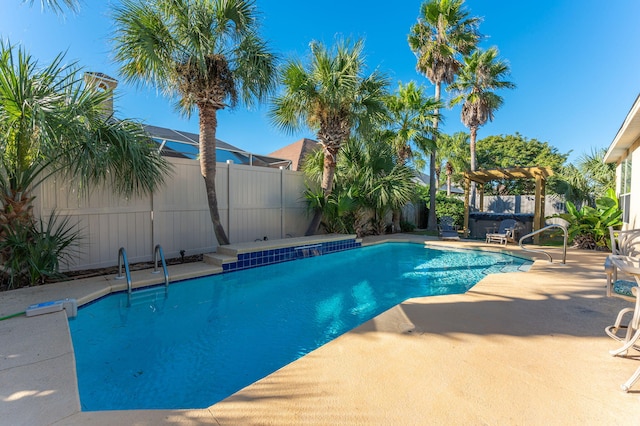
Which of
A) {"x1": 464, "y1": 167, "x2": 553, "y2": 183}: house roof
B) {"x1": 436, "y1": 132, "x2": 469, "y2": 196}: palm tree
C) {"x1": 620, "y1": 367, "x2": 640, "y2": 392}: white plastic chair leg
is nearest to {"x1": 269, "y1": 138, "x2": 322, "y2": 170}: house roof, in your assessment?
{"x1": 436, "y1": 132, "x2": 469, "y2": 196}: palm tree

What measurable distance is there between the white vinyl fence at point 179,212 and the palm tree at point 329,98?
1.33 m

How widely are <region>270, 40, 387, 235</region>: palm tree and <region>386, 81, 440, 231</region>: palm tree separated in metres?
2.90

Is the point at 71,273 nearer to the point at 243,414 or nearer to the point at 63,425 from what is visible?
the point at 63,425

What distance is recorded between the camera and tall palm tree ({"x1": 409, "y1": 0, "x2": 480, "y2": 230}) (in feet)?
43.8

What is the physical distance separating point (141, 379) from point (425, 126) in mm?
12247

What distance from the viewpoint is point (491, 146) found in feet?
97.7

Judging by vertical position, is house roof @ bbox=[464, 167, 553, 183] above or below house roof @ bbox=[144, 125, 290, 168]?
below

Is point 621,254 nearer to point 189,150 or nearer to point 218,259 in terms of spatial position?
point 218,259

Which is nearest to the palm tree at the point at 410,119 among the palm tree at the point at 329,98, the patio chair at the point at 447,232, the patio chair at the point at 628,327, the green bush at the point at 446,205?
the palm tree at the point at 329,98

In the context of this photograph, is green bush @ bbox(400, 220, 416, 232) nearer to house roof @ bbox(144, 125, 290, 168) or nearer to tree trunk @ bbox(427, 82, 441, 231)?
tree trunk @ bbox(427, 82, 441, 231)

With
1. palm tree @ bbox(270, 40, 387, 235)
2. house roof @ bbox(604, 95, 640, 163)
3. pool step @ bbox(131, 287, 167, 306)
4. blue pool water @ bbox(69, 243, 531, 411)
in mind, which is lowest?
blue pool water @ bbox(69, 243, 531, 411)

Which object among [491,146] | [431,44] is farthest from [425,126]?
[491,146]

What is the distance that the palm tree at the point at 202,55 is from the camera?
6.37 meters

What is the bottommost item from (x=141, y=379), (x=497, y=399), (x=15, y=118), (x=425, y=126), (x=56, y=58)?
(x=141, y=379)
